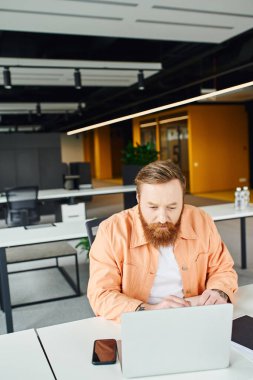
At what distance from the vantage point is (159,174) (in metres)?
1.54

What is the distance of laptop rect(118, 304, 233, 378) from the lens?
3.41 ft

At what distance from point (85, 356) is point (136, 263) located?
18.6 inches

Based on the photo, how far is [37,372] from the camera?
1178 mm

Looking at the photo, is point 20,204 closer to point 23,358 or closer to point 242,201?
point 242,201

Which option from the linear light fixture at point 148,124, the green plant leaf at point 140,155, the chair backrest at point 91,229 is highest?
the linear light fixture at point 148,124

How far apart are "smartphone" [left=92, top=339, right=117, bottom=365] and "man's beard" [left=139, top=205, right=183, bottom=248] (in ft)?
1.50

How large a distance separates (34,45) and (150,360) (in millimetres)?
5860

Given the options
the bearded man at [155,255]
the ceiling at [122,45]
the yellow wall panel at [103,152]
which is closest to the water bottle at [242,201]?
the ceiling at [122,45]

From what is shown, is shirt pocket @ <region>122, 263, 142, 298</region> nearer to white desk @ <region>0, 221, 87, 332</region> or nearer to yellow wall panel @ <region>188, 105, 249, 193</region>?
white desk @ <region>0, 221, 87, 332</region>

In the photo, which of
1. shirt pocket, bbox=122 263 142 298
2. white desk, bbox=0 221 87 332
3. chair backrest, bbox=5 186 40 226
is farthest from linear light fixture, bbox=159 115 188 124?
shirt pocket, bbox=122 263 142 298

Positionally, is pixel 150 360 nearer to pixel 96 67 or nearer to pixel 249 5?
pixel 249 5

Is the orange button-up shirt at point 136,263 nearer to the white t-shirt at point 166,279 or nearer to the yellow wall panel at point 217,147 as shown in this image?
the white t-shirt at point 166,279

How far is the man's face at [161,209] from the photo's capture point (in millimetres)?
1541

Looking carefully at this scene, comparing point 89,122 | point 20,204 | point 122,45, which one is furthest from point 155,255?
point 89,122
